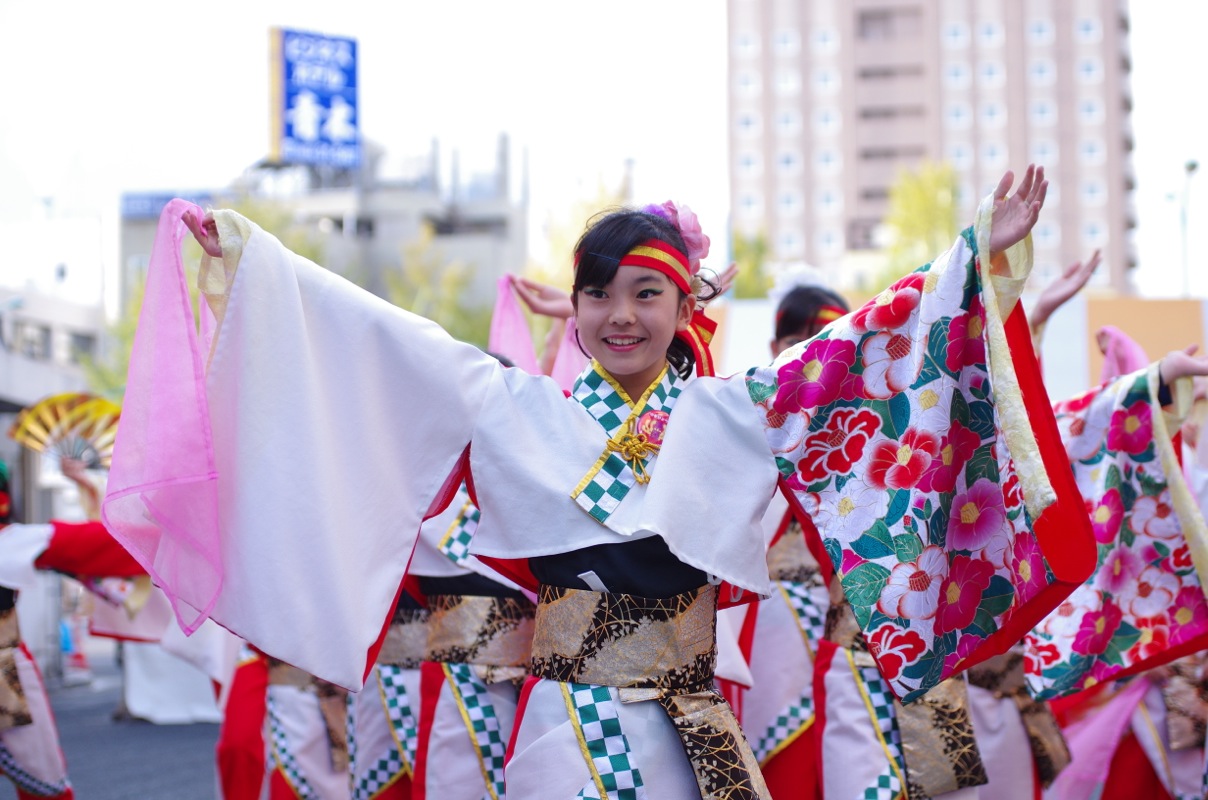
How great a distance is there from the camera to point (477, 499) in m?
2.49

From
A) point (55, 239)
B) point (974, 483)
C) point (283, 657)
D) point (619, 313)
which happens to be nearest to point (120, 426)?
point (283, 657)

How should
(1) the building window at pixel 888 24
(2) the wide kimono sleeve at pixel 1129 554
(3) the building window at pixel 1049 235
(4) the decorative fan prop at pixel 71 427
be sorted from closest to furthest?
(2) the wide kimono sleeve at pixel 1129 554
(4) the decorative fan prop at pixel 71 427
(3) the building window at pixel 1049 235
(1) the building window at pixel 888 24

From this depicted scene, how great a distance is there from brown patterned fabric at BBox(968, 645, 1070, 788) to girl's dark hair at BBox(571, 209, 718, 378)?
4.24 ft

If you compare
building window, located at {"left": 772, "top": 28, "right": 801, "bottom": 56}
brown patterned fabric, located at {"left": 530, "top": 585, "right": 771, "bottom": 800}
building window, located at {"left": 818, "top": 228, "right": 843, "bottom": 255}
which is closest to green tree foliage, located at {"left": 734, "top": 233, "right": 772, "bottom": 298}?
building window, located at {"left": 818, "top": 228, "right": 843, "bottom": 255}

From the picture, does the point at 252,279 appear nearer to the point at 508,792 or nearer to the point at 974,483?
the point at 508,792

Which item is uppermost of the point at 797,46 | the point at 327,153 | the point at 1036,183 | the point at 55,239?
the point at 797,46

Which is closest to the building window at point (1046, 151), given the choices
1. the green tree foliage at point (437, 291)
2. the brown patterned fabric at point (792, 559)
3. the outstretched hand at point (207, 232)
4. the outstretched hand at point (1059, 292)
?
the green tree foliage at point (437, 291)

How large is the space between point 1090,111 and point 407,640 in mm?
56370

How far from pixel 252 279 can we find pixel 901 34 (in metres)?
58.0

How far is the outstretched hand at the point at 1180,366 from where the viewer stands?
340 cm

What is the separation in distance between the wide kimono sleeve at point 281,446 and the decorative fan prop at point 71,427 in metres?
3.89

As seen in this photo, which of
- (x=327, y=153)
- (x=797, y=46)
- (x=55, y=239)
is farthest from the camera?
(x=797, y=46)

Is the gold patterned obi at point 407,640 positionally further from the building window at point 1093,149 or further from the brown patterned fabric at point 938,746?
the building window at point 1093,149

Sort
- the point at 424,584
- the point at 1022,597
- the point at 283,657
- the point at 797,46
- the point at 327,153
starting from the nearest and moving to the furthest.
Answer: the point at 283,657 < the point at 1022,597 < the point at 424,584 < the point at 327,153 < the point at 797,46
